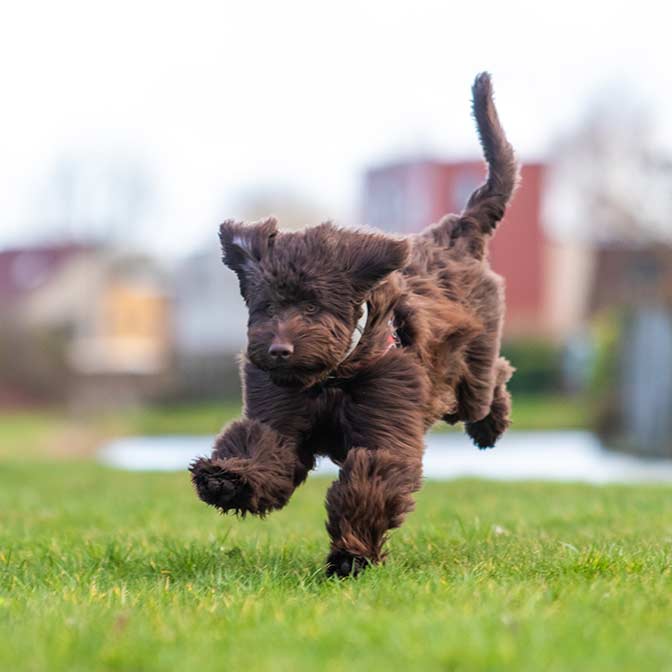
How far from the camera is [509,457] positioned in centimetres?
2106

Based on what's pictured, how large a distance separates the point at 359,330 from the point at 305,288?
Result: 293 millimetres

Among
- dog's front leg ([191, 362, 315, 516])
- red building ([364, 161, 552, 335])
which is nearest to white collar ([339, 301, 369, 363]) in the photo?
dog's front leg ([191, 362, 315, 516])

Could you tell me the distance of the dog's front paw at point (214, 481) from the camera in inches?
163

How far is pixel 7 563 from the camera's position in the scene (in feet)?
15.7

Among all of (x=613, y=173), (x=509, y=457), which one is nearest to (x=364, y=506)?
(x=509, y=457)

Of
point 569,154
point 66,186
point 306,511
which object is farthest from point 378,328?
point 66,186

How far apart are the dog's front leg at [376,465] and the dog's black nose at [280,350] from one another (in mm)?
456

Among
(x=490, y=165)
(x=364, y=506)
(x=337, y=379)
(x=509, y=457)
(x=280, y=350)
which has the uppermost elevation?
(x=490, y=165)

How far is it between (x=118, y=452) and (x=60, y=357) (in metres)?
13.8

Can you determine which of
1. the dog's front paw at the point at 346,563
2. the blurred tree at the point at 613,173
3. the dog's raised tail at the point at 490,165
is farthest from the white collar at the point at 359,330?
the blurred tree at the point at 613,173

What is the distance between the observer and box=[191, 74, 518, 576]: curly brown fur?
13.7 feet

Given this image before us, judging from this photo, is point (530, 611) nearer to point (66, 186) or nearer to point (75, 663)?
point (75, 663)

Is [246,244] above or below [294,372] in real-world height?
above

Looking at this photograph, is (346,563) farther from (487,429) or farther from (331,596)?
(487,429)
